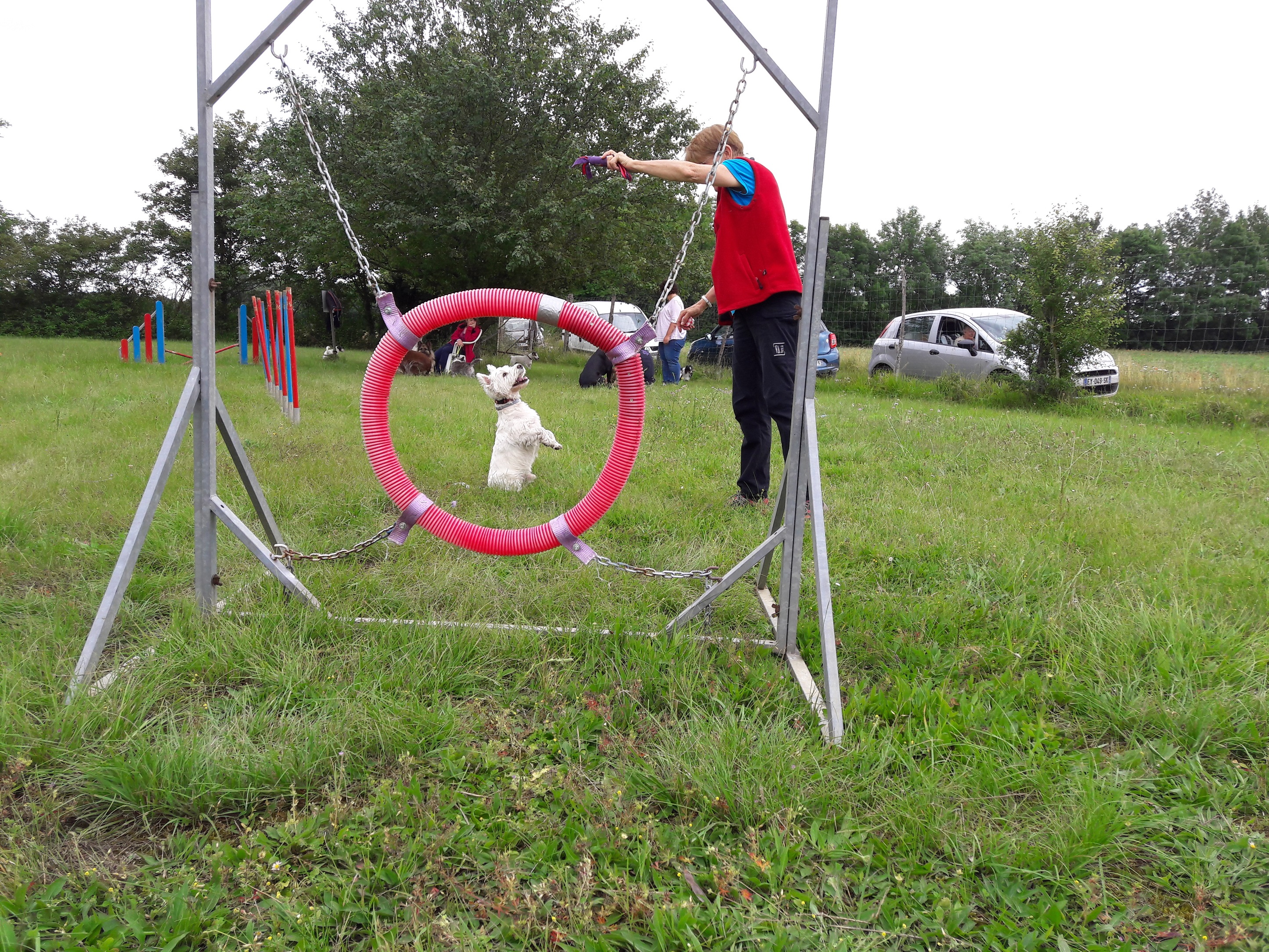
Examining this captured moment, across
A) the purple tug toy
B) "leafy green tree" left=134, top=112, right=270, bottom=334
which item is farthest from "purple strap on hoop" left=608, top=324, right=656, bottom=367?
"leafy green tree" left=134, top=112, right=270, bottom=334

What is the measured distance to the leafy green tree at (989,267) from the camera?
9.92m

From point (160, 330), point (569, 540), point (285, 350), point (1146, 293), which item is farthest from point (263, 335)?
point (1146, 293)

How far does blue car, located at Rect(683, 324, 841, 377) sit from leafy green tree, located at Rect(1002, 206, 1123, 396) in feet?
12.7

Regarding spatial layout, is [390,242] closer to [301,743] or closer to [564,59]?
[564,59]

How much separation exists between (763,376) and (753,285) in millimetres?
434

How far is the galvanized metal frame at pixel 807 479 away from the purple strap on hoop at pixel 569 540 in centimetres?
36

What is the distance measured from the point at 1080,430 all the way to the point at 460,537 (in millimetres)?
6472

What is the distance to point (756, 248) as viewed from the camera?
3277mm

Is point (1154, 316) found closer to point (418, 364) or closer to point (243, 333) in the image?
point (418, 364)

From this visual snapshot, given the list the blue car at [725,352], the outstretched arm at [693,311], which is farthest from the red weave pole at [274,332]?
the blue car at [725,352]

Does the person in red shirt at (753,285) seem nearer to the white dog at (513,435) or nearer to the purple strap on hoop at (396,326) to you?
the purple strap on hoop at (396,326)

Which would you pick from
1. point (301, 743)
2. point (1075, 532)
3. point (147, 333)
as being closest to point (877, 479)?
point (1075, 532)

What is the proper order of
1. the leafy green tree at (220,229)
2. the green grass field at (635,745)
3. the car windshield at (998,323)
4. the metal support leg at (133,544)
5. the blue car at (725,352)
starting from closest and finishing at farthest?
the green grass field at (635,745) < the metal support leg at (133,544) < the car windshield at (998,323) < the blue car at (725,352) < the leafy green tree at (220,229)

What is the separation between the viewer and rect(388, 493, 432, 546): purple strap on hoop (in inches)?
99.0
